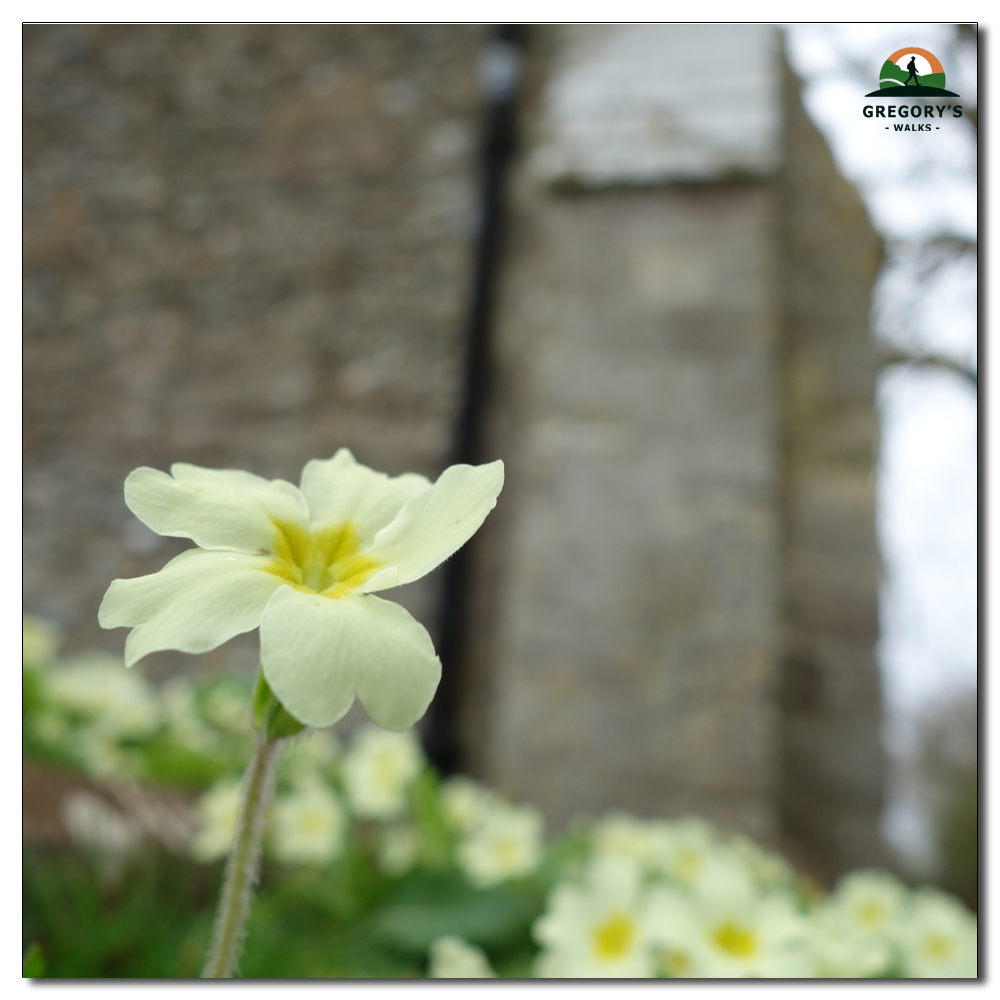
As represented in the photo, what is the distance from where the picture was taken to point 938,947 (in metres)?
0.68

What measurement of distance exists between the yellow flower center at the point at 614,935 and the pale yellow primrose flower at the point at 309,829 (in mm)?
400

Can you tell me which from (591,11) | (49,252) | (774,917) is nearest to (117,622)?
(774,917)

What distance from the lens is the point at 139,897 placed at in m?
0.73

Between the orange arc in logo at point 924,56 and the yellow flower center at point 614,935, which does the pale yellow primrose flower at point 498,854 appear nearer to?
the yellow flower center at point 614,935

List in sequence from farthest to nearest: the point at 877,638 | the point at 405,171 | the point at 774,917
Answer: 1. the point at 405,171
2. the point at 877,638
3. the point at 774,917

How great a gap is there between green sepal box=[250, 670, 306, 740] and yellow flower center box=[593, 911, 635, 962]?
1.22 ft

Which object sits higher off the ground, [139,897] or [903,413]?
[903,413]

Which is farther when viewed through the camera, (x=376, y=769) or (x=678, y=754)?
(x=678, y=754)

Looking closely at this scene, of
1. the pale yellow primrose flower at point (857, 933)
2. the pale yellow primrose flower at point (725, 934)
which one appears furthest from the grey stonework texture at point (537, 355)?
the pale yellow primrose flower at point (725, 934)

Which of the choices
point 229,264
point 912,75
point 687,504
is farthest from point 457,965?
point 229,264

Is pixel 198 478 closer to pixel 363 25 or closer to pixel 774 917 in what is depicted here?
pixel 774 917

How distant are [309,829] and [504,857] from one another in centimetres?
23

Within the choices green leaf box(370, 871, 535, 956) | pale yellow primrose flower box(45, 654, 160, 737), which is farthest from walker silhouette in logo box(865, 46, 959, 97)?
pale yellow primrose flower box(45, 654, 160, 737)

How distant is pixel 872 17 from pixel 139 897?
1.21 meters
